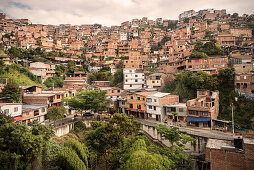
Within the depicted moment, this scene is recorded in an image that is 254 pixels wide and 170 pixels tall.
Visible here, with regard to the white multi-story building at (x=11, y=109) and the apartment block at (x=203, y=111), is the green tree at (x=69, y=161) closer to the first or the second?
the white multi-story building at (x=11, y=109)

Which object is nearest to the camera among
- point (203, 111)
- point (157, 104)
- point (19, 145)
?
point (19, 145)

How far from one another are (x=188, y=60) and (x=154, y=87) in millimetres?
12204

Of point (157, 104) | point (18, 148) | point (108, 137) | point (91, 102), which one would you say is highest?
point (91, 102)

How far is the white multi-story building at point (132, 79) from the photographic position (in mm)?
47253

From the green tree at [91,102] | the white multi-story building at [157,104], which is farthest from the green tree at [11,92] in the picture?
the white multi-story building at [157,104]

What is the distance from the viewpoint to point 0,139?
34.0 feet

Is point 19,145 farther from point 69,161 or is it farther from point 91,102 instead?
point 91,102

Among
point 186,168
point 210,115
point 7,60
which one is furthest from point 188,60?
point 7,60

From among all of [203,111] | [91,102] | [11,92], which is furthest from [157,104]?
[11,92]

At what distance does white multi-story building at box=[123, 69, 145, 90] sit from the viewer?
155 feet

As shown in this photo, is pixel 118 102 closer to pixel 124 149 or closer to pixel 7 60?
pixel 124 149

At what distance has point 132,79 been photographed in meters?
47.4

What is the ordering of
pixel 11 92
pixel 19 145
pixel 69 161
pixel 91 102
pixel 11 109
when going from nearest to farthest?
1. pixel 19 145
2. pixel 69 161
3. pixel 11 109
4. pixel 11 92
5. pixel 91 102

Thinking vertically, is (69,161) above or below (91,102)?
below
